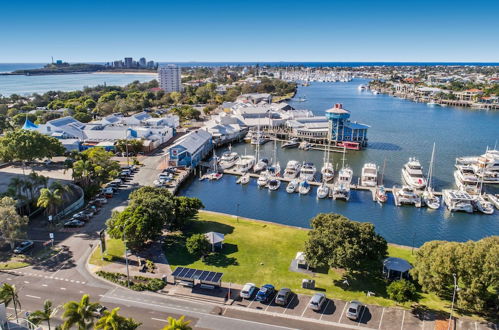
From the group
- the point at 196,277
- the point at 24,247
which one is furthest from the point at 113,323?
the point at 24,247

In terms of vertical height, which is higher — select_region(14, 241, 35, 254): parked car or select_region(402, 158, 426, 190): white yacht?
select_region(402, 158, 426, 190): white yacht

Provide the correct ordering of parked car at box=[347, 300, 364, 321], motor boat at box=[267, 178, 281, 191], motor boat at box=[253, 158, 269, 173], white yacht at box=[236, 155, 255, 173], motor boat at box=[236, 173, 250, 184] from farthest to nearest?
white yacht at box=[236, 155, 255, 173] → motor boat at box=[253, 158, 269, 173] → motor boat at box=[236, 173, 250, 184] → motor boat at box=[267, 178, 281, 191] → parked car at box=[347, 300, 364, 321]

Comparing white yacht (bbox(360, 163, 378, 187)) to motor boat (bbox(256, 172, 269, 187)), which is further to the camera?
motor boat (bbox(256, 172, 269, 187))

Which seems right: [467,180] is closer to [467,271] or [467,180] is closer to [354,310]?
[467,271]

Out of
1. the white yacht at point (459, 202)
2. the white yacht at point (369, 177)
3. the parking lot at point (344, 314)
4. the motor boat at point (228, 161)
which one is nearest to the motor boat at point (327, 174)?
the white yacht at point (369, 177)

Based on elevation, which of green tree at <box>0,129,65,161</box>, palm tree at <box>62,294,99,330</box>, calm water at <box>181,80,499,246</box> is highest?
green tree at <box>0,129,65,161</box>

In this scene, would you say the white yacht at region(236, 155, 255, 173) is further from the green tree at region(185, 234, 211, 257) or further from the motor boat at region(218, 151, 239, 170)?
the green tree at region(185, 234, 211, 257)

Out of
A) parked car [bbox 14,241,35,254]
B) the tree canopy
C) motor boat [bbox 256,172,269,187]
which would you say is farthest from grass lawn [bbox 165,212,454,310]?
motor boat [bbox 256,172,269,187]

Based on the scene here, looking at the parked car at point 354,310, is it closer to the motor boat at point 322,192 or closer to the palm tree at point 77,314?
the palm tree at point 77,314
